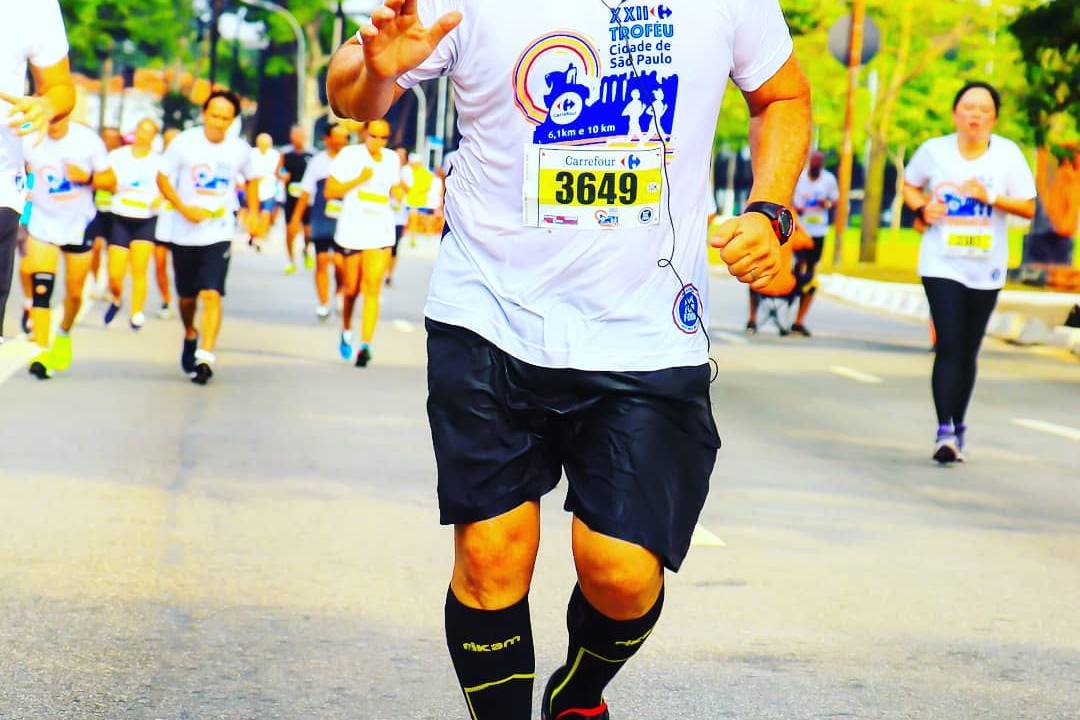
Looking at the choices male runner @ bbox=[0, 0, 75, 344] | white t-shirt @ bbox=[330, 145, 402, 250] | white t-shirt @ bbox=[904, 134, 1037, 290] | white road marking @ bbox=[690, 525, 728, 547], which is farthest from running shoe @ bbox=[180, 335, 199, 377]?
male runner @ bbox=[0, 0, 75, 344]

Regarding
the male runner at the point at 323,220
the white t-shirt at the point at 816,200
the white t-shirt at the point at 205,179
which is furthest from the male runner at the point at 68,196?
the white t-shirt at the point at 816,200

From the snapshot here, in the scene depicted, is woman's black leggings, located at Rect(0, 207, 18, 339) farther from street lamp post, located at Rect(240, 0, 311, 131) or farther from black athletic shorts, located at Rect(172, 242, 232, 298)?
street lamp post, located at Rect(240, 0, 311, 131)

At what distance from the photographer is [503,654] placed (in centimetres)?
414

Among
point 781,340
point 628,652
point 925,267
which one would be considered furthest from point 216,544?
point 781,340

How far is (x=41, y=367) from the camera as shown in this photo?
1312cm

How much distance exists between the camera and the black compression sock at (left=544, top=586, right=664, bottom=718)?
4246 millimetres

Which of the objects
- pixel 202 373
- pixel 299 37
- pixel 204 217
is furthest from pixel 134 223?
pixel 299 37

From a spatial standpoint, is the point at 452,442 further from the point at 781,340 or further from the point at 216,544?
the point at 781,340

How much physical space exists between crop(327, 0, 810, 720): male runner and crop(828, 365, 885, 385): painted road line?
1124cm

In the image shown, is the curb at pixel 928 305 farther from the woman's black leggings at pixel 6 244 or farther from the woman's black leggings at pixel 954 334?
the woman's black leggings at pixel 6 244

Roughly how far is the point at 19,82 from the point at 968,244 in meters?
5.77

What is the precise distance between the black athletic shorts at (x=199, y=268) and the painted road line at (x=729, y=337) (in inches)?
263

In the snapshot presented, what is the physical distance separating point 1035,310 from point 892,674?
19.9m

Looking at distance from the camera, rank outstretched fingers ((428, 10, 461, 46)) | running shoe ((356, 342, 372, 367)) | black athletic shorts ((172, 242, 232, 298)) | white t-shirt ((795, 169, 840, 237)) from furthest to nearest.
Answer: white t-shirt ((795, 169, 840, 237)) → running shoe ((356, 342, 372, 367)) → black athletic shorts ((172, 242, 232, 298)) → outstretched fingers ((428, 10, 461, 46))
